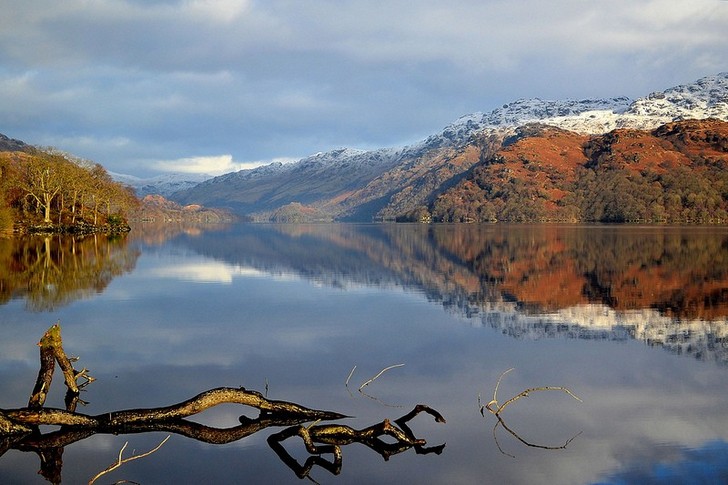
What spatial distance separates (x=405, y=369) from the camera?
67.2 ft

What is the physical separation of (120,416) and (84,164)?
135022 mm

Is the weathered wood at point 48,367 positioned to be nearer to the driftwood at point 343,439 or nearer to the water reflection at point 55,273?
the driftwood at point 343,439

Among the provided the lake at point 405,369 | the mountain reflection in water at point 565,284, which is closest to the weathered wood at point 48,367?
the lake at point 405,369

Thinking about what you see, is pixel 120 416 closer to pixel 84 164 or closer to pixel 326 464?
pixel 326 464

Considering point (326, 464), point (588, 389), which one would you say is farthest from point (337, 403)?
A: point (588, 389)

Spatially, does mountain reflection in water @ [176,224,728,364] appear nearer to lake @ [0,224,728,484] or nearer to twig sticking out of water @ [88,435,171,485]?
lake @ [0,224,728,484]

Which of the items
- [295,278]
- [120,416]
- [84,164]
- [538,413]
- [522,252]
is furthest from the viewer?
[84,164]

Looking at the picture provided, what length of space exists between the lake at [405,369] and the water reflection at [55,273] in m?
0.41

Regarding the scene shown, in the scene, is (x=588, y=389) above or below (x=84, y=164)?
below

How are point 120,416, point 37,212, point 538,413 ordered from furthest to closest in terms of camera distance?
point 37,212, point 538,413, point 120,416

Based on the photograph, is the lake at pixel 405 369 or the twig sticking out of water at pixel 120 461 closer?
the twig sticking out of water at pixel 120 461

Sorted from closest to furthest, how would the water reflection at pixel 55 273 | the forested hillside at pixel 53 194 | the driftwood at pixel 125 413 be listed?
the driftwood at pixel 125 413
the water reflection at pixel 55 273
the forested hillside at pixel 53 194

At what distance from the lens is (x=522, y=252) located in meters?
75.2

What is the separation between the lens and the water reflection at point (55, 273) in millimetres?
36581
